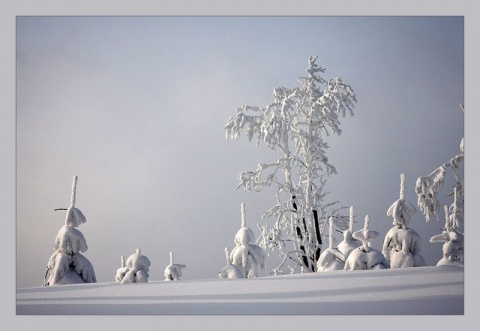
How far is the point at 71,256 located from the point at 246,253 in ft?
8.10

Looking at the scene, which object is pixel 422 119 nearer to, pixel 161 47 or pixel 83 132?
pixel 161 47

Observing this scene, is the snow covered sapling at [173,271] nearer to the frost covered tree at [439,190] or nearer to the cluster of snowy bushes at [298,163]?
the cluster of snowy bushes at [298,163]

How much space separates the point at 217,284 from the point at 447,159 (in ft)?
13.7

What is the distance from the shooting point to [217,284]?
12.2 metres

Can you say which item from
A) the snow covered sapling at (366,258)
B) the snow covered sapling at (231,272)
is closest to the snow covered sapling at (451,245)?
the snow covered sapling at (366,258)

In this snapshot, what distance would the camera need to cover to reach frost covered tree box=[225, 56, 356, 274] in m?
15.0

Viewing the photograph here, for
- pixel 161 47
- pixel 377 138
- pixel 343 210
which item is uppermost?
pixel 161 47

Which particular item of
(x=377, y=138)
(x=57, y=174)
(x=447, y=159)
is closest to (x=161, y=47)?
(x=57, y=174)

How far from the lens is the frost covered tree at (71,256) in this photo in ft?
42.7

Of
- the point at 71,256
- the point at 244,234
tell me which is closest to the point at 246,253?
the point at 244,234

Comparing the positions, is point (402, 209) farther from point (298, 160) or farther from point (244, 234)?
point (298, 160)

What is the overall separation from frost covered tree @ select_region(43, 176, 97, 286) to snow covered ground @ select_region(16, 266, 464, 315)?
2.35 feet

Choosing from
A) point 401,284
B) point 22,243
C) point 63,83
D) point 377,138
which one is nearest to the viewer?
point 401,284

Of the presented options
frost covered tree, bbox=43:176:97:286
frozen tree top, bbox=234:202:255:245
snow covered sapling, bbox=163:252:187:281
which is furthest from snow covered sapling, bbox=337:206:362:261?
frost covered tree, bbox=43:176:97:286
